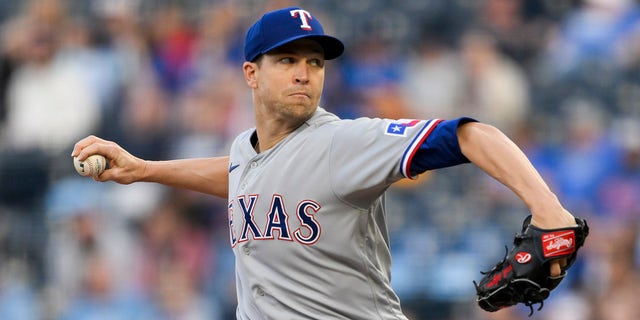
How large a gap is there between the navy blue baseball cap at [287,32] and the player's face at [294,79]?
0.12 feet

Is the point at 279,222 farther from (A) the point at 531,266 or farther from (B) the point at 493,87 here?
(B) the point at 493,87

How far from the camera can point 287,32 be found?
3.62m

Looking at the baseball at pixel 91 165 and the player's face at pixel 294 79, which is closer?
the player's face at pixel 294 79

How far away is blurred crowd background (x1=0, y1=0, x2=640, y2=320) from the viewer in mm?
7617

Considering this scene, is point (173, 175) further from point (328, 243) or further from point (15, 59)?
point (15, 59)

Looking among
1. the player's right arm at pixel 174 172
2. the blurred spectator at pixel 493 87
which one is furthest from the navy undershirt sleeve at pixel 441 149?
the blurred spectator at pixel 493 87

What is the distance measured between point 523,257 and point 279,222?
90 cm

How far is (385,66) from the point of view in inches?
348

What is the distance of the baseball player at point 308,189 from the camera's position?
3.37 meters

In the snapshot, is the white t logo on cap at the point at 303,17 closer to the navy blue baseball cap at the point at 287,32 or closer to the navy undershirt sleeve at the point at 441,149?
the navy blue baseball cap at the point at 287,32

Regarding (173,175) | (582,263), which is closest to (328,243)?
(173,175)

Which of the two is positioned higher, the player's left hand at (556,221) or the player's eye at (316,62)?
the player's eye at (316,62)

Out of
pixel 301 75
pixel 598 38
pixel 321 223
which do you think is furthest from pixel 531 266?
pixel 598 38

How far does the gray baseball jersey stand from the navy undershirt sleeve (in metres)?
0.10
